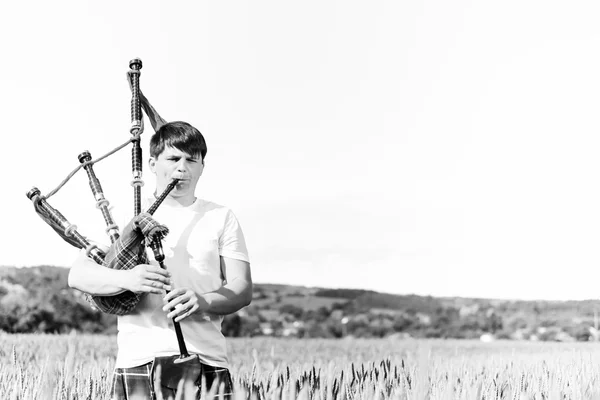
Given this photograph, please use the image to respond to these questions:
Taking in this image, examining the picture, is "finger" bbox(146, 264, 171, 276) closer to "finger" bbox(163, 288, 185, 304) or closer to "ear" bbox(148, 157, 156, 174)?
"finger" bbox(163, 288, 185, 304)

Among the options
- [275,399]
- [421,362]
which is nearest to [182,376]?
[275,399]

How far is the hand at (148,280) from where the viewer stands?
7.73 ft

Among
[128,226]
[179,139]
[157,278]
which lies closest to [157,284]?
[157,278]

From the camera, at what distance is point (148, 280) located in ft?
7.75

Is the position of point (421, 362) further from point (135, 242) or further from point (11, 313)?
point (11, 313)

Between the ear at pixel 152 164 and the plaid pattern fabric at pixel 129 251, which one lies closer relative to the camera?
the plaid pattern fabric at pixel 129 251

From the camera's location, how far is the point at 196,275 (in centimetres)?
265

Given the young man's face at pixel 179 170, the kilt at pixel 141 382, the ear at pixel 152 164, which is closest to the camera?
the kilt at pixel 141 382

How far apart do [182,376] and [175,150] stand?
84 cm

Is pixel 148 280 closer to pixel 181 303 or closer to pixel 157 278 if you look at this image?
pixel 157 278

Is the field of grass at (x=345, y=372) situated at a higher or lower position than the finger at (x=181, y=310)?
lower

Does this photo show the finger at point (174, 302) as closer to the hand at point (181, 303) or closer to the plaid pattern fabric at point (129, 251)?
the hand at point (181, 303)

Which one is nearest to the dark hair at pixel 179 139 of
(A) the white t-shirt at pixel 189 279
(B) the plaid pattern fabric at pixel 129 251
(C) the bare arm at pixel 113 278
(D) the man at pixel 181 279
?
(D) the man at pixel 181 279

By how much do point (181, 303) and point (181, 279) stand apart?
0.24 m
